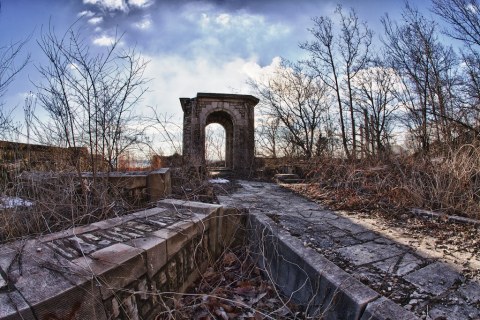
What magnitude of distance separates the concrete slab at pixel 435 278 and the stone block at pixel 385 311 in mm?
400

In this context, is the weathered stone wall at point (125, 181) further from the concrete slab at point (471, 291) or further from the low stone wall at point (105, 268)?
the concrete slab at point (471, 291)

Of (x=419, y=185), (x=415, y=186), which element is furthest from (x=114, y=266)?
(x=419, y=185)

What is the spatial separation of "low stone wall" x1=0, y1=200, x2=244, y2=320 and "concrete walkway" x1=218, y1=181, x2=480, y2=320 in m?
1.24

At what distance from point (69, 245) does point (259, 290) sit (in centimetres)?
174

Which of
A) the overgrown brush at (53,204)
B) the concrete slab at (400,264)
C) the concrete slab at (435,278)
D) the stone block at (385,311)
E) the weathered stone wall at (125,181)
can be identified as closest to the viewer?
the stone block at (385,311)

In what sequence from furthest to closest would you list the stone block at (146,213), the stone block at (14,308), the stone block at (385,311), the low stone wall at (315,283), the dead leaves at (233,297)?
the stone block at (146,213), the dead leaves at (233,297), the low stone wall at (315,283), the stone block at (385,311), the stone block at (14,308)

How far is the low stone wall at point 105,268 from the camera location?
127 cm

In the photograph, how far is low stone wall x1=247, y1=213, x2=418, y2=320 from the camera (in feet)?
5.29

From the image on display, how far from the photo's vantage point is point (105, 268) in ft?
5.07

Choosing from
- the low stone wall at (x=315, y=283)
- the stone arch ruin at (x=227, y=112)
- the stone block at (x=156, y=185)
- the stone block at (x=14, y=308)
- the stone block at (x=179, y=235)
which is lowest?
the low stone wall at (x=315, y=283)

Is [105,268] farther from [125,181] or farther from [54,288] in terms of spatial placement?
[125,181]

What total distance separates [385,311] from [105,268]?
1.62m

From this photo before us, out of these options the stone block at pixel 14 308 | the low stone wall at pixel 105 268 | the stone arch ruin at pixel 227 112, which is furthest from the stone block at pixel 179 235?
the stone arch ruin at pixel 227 112

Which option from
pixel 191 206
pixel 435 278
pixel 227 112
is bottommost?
pixel 435 278
